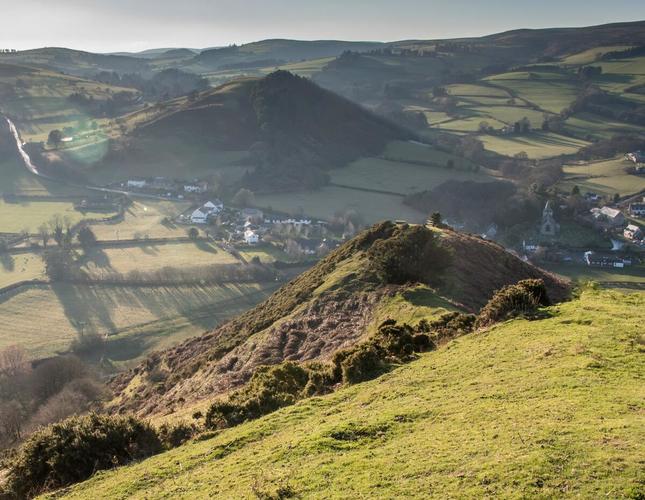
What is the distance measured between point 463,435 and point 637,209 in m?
121

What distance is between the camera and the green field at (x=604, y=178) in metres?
136

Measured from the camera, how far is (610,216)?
11294cm

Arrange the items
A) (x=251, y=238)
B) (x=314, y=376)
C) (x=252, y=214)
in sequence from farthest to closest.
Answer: (x=252, y=214)
(x=251, y=238)
(x=314, y=376)

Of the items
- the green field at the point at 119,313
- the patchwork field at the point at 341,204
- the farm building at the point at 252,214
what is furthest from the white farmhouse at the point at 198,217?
the green field at the point at 119,313

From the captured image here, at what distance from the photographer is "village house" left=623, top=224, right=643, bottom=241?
344 ft

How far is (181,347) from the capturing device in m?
53.5

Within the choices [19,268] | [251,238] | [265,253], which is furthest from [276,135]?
[19,268]

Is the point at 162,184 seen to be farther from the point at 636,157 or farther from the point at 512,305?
the point at 512,305

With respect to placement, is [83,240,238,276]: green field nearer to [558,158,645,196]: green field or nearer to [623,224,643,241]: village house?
[623,224,643,241]: village house

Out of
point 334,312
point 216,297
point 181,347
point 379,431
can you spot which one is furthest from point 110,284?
point 379,431

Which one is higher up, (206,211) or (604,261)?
(206,211)

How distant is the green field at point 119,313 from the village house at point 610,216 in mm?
69180

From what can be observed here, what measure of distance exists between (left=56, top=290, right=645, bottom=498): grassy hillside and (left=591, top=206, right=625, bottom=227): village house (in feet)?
314

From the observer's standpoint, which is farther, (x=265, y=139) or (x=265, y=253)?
(x=265, y=139)
